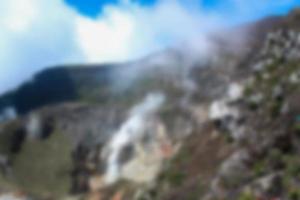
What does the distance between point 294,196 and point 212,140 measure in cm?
6613

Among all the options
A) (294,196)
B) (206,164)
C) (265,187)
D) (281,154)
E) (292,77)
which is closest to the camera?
(294,196)

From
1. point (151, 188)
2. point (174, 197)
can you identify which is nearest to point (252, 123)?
point (174, 197)

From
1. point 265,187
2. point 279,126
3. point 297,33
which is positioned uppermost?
point 297,33

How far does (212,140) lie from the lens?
11994 centimetres

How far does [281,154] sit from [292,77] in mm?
24058

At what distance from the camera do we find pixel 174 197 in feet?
332

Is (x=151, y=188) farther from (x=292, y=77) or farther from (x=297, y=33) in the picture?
(x=292, y=77)

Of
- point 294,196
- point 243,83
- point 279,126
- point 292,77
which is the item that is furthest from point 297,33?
point 294,196

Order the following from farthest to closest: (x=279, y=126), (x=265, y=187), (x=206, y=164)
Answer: (x=206, y=164) → (x=279, y=126) → (x=265, y=187)

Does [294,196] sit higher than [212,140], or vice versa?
[212,140]

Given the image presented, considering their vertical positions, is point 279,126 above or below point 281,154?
above

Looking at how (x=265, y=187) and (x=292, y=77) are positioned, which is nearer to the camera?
(x=265, y=187)

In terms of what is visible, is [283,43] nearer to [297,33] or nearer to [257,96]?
[297,33]

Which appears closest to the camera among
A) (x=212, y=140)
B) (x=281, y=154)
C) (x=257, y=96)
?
(x=281, y=154)
